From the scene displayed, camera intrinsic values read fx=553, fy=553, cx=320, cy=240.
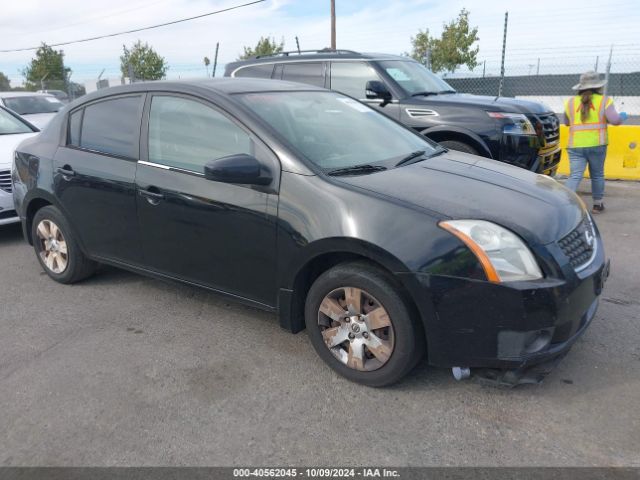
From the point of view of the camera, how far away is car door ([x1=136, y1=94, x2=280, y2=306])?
3195 millimetres

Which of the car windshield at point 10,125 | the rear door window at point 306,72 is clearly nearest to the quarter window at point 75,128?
the car windshield at point 10,125

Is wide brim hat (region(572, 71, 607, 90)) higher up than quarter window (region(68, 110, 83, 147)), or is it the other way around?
wide brim hat (region(572, 71, 607, 90))

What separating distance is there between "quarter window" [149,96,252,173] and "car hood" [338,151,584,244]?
2.63ft

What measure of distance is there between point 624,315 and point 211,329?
2.81m

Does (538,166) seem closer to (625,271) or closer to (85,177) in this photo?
(625,271)

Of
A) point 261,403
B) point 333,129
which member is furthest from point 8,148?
point 261,403

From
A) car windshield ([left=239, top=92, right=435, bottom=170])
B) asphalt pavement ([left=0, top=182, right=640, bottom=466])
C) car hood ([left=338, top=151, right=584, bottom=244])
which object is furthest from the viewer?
car windshield ([left=239, top=92, right=435, bottom=170])

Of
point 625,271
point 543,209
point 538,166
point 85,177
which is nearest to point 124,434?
point 85,177

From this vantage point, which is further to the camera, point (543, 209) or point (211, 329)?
point (211, 329)

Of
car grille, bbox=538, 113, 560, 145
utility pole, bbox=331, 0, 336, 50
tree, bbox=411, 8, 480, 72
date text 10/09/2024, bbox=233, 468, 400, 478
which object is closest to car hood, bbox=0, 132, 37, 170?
date text 10/09/2024, bbox=233, 468, 400, 478

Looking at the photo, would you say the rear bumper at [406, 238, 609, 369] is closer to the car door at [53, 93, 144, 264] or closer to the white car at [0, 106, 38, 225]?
Answer: the car door at [53, 93, 144, 264]

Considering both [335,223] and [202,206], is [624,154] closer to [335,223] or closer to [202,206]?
[335,223]

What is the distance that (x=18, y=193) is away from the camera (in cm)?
481

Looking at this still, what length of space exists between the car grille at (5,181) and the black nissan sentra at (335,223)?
1.94 metres
